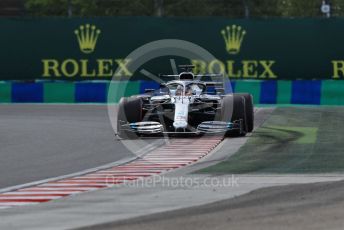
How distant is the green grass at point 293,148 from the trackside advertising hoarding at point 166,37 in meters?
4.60

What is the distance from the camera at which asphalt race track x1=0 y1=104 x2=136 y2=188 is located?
1347 centimetres

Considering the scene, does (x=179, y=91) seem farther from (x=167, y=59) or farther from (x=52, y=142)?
(x=167, y=59)

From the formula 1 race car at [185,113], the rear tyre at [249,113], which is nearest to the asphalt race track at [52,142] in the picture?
the formula 1 race car at [185,113]

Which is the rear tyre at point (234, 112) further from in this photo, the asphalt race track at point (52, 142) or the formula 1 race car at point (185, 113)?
the asphalt race track at point (52, 142)

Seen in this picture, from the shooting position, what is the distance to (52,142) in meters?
17.3

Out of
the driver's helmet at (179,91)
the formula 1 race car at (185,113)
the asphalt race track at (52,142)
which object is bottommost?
the asphalt race track at (52,142)

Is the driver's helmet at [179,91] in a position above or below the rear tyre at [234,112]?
above

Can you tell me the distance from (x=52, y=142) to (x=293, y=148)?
13.9 feet

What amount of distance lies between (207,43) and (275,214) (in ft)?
61.0

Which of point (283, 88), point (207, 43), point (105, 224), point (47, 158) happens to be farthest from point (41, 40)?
point (105, 224)

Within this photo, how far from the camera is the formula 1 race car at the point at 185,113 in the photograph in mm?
17500

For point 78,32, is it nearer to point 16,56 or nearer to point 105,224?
point 16,56

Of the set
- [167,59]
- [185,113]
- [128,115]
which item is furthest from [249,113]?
[167,59]

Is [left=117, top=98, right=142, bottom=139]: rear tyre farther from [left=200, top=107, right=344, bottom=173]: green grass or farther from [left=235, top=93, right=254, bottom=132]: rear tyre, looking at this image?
[left=200, top=107, right=344, bottom=173]: green grass
